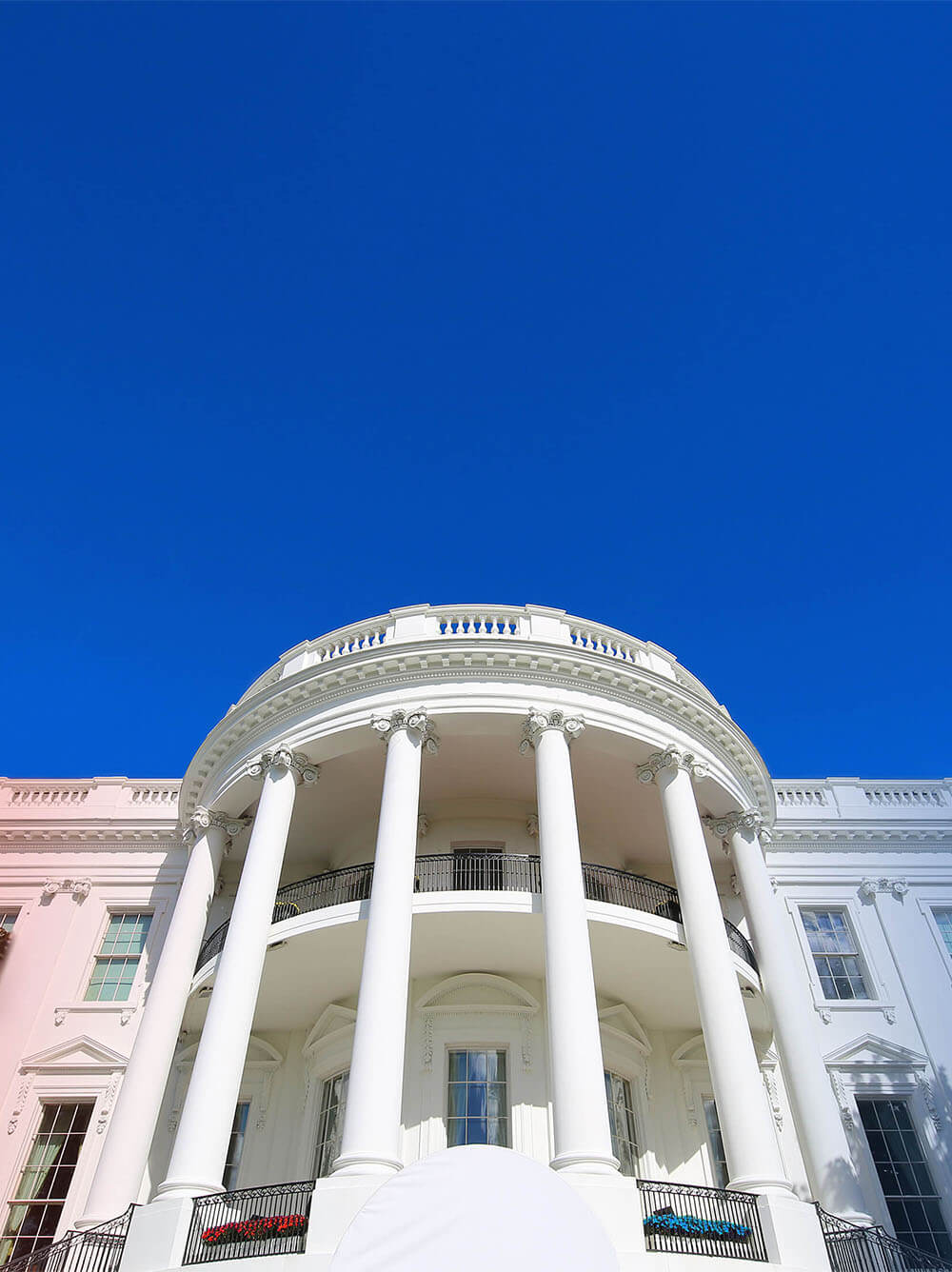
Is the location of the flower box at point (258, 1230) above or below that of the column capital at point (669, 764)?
below

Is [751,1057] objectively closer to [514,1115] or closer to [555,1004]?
[555,1004]

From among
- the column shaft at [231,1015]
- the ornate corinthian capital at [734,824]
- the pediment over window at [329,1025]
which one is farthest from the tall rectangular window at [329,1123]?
the ornate corinthian capital at [734,824]

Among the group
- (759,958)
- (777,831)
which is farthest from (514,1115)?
(777,831)

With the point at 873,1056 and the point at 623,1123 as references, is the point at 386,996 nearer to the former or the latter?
the point at 623,1123

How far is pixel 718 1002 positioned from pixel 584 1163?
3.96m

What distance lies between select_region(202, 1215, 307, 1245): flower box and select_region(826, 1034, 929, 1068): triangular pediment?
43.4ft

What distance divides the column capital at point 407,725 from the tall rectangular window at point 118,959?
9.65 m

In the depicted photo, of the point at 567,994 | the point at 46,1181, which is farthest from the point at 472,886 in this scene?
the point at 46,1181

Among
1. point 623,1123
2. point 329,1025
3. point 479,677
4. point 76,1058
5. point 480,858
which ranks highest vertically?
point 479,677

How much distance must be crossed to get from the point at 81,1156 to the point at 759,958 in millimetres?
14771

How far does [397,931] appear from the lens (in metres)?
Result: 13.7

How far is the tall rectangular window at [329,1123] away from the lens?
16.3 m

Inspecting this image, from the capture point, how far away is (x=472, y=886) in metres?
18.9

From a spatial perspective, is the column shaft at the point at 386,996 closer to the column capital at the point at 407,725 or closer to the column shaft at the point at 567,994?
the column capital at the point at 407,725
